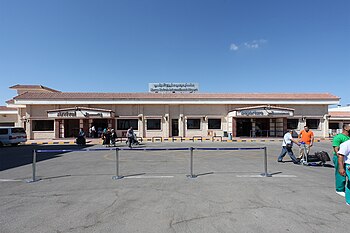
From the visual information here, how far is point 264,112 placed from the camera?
23141mm

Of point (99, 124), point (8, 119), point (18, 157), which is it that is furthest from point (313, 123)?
point (8, 119)

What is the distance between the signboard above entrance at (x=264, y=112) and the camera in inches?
907

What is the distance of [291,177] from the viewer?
6312 mm

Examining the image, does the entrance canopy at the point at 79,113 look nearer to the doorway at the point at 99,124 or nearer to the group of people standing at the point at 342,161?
the doorway at the point at 99,124

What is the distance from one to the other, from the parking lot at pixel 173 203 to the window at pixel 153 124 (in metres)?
17.7

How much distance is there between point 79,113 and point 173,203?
22299mm

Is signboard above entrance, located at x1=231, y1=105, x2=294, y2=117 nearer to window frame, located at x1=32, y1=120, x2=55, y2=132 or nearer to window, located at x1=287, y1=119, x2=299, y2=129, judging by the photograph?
window, located at x1=287, y1=119, x2=299, y2=129

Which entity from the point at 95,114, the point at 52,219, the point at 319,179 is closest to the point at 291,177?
the point at 319,179

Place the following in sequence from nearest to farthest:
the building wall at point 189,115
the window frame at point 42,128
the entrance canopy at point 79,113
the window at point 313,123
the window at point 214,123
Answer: the entrance canopy at point 79,113, the window frame at point 42,128, the building wall at point 189,115, the window at point 313,123, the window at point 214,123

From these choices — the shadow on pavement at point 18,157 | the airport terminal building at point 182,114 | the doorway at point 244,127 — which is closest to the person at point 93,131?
the airport terminal building at point 182,114

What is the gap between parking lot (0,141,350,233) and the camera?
3348 millimetres

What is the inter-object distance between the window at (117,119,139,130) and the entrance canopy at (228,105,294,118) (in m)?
13.6

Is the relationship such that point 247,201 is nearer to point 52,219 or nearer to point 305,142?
point 52,219

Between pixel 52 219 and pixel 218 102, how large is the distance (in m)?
23.0
